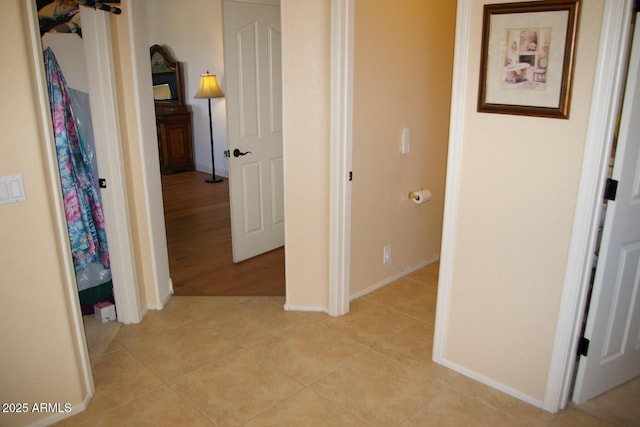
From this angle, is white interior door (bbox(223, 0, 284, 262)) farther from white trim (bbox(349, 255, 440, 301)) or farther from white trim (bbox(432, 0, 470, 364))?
white trim (bbox(432, 0, 470, 364))

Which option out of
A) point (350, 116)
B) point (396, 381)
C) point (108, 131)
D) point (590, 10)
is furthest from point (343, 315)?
point (590, 10)

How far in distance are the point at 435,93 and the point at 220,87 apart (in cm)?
388

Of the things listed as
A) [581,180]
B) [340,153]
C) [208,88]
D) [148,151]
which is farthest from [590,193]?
[208,88]

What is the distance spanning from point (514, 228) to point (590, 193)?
0.35m

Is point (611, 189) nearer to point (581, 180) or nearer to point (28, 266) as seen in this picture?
point (581, 180)

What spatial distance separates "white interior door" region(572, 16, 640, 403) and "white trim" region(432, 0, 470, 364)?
0.63 metres

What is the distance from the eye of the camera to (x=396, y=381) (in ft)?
8.27

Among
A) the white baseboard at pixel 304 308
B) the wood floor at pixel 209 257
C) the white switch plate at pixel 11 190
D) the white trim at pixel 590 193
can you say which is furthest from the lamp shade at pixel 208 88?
the white trim at pixel 590 193

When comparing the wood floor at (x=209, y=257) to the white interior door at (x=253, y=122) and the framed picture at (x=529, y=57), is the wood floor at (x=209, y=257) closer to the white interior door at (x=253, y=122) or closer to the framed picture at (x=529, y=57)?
the white interior door at (x=253, y=122)

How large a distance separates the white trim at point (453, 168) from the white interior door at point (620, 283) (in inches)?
24.8

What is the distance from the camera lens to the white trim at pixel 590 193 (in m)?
1.85

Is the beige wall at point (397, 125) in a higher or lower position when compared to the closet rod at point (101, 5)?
lower

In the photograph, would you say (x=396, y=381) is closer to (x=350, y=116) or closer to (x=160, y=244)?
(x=350, y=116)

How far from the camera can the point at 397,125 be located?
3.36 meters
